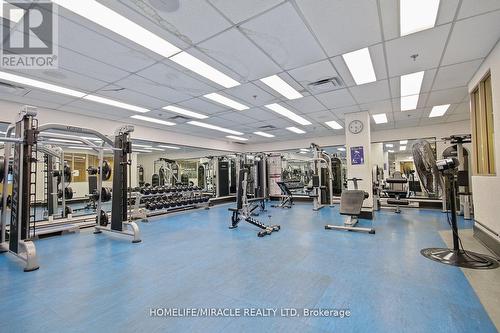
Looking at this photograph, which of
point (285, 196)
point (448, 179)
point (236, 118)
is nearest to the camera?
point (448, 179)

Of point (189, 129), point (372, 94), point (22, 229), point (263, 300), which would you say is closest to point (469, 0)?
point (372, 94)

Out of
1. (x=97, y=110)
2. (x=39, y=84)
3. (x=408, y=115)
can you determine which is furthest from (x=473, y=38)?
(x=97, y=110)

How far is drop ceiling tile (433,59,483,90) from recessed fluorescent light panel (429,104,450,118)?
169 cm

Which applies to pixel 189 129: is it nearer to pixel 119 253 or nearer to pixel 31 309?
pixel 119 253

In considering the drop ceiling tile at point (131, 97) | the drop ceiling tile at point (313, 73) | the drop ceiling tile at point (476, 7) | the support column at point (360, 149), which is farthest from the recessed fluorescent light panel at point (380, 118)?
the drop ceiling tile at point (131, 97)

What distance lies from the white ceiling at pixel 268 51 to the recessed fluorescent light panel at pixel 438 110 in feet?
1.17

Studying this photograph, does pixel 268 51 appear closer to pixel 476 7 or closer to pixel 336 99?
pixel 476 7

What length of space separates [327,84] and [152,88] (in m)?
3.50

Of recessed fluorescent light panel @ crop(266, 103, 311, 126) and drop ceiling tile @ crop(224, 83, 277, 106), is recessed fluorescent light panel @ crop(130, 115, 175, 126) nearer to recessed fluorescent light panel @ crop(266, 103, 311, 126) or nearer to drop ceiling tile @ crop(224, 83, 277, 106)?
drop ceiling tile @ crop(224, 83, 277, 106)

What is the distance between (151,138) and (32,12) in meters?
5.78

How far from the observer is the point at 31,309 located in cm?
219

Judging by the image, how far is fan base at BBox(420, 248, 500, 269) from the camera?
117 inches

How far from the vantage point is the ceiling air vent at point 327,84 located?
175 inches

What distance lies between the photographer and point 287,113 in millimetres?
6656
